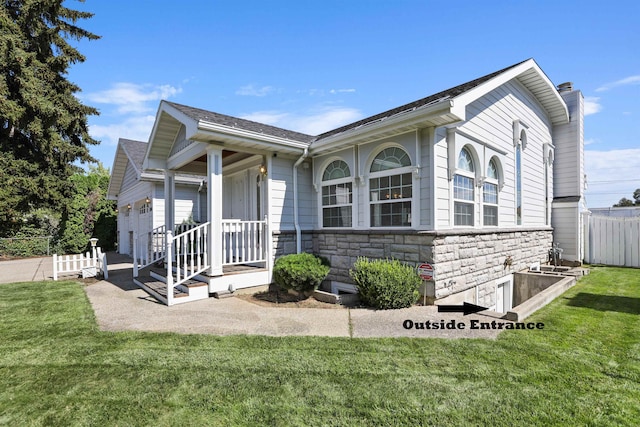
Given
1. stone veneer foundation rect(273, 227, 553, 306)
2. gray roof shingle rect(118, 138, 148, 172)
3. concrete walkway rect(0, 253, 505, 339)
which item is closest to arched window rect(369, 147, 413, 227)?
stone veneer foundation rect(273, 227, 553, 306)

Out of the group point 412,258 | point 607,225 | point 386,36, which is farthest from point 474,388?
point 607,225

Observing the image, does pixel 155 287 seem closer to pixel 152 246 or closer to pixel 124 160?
pixel 152 246

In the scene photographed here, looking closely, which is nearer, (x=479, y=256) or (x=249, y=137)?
(x=249, y=137)

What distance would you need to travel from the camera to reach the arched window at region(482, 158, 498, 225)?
24.2ft

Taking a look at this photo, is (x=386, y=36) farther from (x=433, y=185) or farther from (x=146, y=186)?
(x=146, y=186)

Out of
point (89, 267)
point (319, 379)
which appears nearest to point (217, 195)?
point (319, 379)

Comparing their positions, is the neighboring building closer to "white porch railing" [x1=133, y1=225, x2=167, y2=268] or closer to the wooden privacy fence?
the wooden privacy fence

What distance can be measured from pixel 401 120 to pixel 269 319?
4.22 meters

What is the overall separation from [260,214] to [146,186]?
740cm

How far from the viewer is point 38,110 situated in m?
13.7

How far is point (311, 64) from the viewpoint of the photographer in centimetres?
973

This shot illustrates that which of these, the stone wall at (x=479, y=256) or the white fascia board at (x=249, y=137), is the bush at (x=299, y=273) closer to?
the stone wall at (x=479, y=256)

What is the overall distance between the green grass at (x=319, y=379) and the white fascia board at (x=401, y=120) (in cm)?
356

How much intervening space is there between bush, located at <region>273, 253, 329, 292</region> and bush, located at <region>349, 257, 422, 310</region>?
3.21ft
